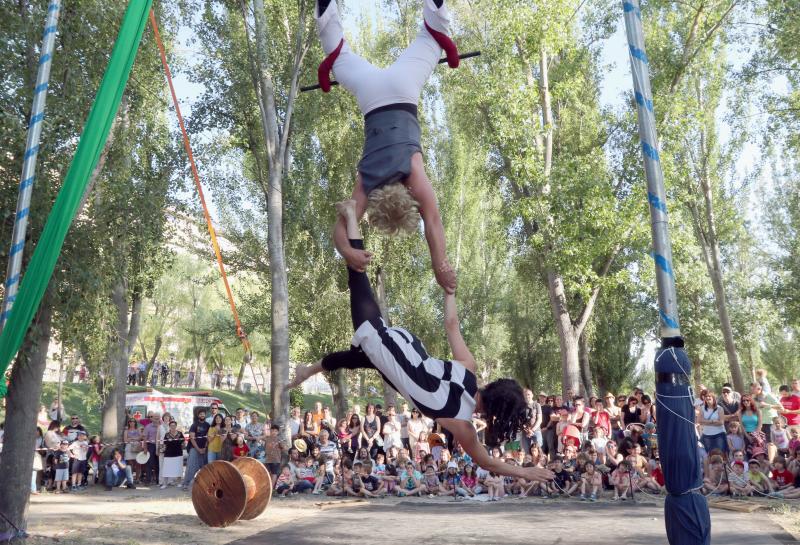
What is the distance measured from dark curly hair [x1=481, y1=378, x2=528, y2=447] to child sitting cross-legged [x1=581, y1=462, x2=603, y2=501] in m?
7.52

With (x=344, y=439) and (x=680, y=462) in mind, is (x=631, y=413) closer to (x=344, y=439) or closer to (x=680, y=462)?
(x=344, y=439)

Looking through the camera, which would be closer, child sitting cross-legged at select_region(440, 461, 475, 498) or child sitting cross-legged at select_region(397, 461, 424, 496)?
child sitting cross-legged at select_region(440, 461, 475, 498)

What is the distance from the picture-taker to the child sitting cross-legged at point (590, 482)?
1110cm

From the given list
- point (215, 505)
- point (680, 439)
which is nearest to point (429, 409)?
point (680, 439)

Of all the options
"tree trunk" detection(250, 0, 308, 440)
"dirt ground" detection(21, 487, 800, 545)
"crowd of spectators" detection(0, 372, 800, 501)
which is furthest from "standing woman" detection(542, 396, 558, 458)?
"tree trunk" detection(250, 0, 308, 440)

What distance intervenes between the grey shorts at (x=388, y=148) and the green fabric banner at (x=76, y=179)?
2138 mm

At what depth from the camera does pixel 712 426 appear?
1059cm

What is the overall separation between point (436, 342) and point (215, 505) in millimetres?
14371

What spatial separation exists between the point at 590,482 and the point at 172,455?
8.17 meters

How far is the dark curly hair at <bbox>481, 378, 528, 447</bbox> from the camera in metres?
4.21

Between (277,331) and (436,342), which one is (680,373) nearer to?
(277,331)

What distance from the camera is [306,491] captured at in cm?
1288

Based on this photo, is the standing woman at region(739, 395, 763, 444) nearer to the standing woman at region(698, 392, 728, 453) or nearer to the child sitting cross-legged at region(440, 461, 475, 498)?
the standing woman at region(698, 392, 728, 453)

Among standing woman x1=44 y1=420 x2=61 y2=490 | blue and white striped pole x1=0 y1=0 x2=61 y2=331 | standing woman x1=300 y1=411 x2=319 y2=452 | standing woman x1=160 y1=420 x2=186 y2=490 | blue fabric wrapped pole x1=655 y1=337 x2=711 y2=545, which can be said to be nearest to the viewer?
blue fabric wrapped pole x1=655 y1=337 x2=711 y2=545
